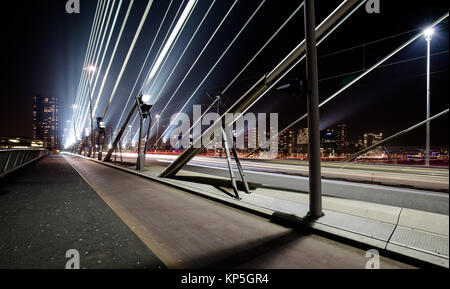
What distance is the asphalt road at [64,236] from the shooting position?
9.53 feet

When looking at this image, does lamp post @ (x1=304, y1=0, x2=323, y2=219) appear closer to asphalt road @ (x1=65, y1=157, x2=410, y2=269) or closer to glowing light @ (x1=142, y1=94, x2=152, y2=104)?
asphalt road @ (x1=65, y1=157, x2=410, y2=269)

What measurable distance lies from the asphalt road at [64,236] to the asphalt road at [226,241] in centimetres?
27

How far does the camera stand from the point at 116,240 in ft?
11.8

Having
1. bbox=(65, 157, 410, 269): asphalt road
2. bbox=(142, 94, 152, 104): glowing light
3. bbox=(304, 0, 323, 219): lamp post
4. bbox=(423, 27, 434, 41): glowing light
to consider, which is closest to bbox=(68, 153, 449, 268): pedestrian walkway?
bbox=(65, 157, 410, 269): asphalt road

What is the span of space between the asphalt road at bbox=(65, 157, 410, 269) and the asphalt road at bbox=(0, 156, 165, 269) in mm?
274

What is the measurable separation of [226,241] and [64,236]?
110 inches

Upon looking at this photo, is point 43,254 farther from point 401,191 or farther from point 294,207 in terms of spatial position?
point 401,191

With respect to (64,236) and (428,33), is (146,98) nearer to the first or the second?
(64,236)

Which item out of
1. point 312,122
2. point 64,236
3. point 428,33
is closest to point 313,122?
point 312,122

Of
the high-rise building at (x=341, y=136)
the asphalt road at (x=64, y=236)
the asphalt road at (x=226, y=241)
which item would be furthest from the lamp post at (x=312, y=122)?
the high-rise building at (x=341, y=136)

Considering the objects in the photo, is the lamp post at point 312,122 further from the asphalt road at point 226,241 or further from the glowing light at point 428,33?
the glowing light at point 428,33

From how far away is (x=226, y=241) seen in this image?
364 cm

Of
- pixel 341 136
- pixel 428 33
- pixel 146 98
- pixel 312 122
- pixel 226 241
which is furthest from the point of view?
pixel 341 136
